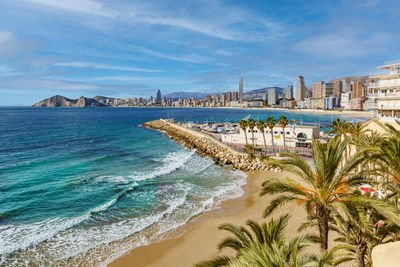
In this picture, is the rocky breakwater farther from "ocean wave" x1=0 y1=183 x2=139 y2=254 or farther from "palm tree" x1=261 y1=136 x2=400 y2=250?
"palm tree" x1=261 y1=136 x2=400 y2=250

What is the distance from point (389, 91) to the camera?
30250 mm

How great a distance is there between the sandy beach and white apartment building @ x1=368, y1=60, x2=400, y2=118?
1986 centimetres

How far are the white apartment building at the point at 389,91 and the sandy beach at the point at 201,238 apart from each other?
19.9m

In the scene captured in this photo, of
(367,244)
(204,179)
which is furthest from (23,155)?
(367,244)

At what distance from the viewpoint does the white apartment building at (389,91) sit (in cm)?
2919

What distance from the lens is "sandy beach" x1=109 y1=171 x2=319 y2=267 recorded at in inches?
566

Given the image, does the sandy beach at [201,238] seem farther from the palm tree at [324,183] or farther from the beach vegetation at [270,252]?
the palm tree at [324,183]

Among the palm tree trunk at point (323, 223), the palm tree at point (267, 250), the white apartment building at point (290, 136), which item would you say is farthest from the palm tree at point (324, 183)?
the white apartment building at point (290, 136)

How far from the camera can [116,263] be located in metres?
14.1

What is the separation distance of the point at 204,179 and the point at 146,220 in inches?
448

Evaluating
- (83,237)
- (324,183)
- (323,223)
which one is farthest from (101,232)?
(324,183)

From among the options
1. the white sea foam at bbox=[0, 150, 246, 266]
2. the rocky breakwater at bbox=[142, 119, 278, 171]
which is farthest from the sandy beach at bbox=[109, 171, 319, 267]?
the rocky breakwater at bbox=[142, 119, 278, 171]

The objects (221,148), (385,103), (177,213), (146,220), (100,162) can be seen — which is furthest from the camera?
(221,148)

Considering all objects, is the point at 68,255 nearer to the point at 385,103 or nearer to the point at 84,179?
the point at 84,179
